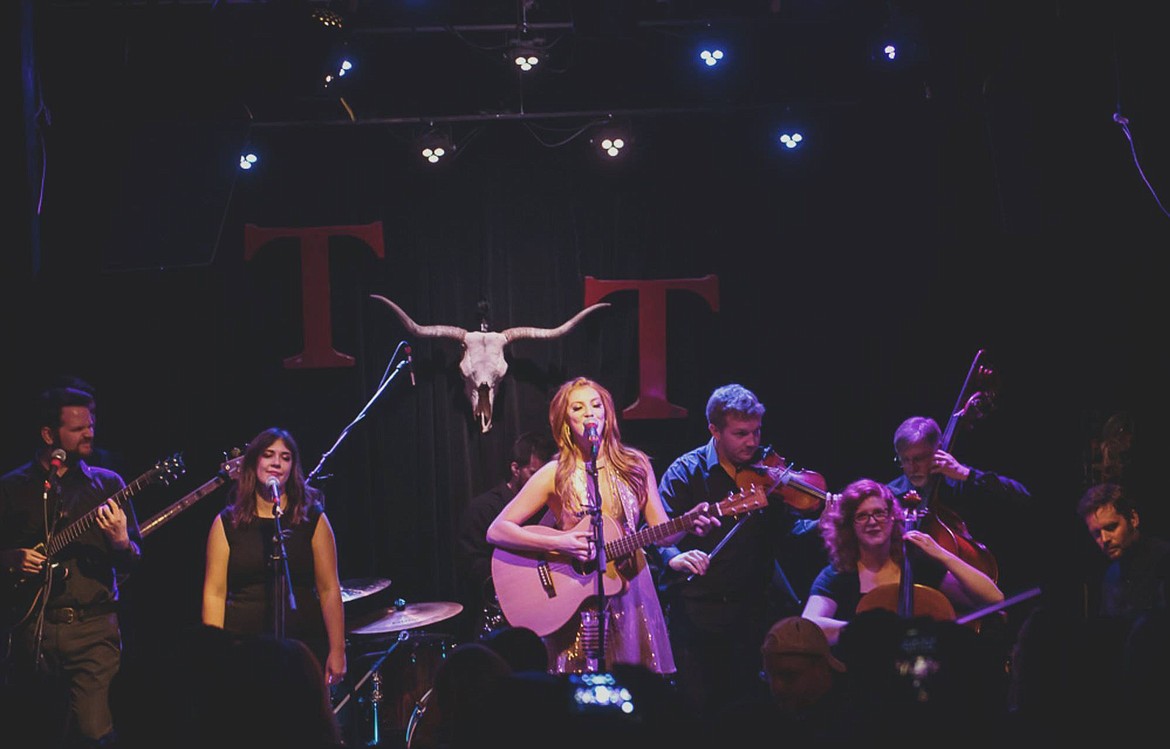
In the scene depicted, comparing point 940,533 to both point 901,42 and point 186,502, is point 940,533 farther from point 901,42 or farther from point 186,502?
point 186,502

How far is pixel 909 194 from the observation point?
830cm

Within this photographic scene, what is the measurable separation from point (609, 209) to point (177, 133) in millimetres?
3052

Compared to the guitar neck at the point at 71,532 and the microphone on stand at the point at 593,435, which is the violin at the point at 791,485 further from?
the guitar neck at the point at 71,532

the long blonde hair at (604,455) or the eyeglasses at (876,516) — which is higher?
the long blonde hair at (604,455)

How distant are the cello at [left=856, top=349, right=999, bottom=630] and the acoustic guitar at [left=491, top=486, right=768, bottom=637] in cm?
75

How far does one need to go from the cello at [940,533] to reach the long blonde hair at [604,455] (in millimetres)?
1259

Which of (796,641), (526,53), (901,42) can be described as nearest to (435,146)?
(526,53)

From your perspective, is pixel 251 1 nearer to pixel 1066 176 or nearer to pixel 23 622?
pixel 23 622

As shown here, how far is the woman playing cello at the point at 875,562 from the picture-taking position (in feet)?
18.0

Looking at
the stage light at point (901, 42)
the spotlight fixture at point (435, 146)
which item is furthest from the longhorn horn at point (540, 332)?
the stage light at point (901, 42)

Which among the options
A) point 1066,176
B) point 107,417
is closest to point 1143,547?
point 1066,176

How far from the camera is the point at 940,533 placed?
6008 mm

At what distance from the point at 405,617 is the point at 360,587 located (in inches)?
16.9

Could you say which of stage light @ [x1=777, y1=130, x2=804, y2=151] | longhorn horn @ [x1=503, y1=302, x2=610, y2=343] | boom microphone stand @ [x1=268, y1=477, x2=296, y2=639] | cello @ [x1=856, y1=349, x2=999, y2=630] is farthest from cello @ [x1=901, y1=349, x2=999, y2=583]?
boom microphone stand @ [x1=268, y1=477, x2=296, y2=639]
